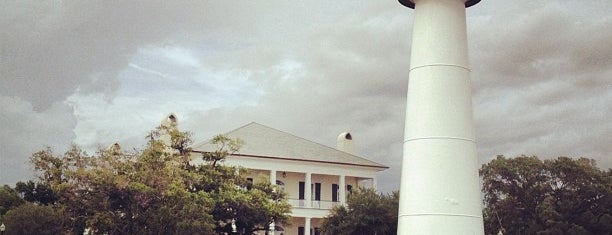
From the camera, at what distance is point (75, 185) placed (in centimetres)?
3072

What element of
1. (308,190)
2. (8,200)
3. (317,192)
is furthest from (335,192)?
(8,200)

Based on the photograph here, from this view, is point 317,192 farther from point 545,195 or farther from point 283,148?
point 545,195

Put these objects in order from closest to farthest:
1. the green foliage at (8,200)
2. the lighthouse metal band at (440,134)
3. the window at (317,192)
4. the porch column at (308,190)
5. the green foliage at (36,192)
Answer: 1. the lighthouse metal band at (440,134)
2. the green foliage at (36,192)
3. the green foliage at (8,200)
4. the porch column at (308,190)
5. the window at (317,192)

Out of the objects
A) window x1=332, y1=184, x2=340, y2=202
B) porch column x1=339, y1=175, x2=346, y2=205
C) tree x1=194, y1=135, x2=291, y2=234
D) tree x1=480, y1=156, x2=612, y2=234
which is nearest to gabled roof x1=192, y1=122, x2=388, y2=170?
porch column x1=339, y1=175, x2=346, y2=205

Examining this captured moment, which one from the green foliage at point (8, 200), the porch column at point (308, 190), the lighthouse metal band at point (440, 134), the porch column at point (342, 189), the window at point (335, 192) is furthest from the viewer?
the window at point (335, 192)

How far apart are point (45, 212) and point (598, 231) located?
28.6m

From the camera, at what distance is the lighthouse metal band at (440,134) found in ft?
64.8

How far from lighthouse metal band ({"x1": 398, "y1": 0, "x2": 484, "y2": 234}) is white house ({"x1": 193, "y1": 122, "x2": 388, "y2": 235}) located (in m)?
28.8

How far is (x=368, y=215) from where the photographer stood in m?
40.1

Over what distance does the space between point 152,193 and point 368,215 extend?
1409 cm

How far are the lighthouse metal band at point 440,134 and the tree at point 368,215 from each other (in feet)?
64.3

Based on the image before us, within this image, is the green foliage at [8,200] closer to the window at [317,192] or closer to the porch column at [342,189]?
the window at [317,192]

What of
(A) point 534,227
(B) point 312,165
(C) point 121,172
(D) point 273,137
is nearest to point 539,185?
(A) point 534,227

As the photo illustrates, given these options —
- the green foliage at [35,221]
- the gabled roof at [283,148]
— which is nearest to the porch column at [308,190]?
the gabled roof at [283,148]
